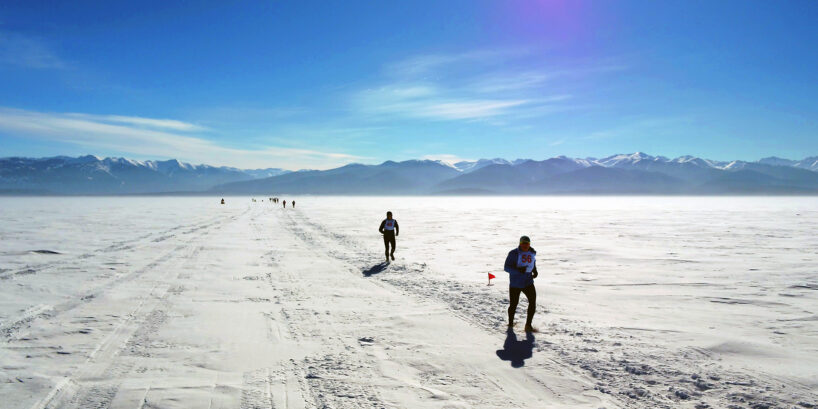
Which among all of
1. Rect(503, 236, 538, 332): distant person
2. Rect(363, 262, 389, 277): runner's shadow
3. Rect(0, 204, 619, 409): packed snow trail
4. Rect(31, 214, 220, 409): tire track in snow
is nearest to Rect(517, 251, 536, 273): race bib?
Rect(503, 236, 538, 332): distant person

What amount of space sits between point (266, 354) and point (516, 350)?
3.46 metres

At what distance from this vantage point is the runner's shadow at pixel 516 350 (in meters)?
6.20

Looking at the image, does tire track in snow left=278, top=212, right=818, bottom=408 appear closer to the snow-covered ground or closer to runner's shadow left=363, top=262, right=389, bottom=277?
the snow-covered ground

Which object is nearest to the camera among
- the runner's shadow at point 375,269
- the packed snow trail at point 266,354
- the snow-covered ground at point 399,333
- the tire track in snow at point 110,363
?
the tire track in snow at point 110,363

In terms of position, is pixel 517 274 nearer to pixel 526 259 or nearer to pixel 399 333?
pixel 526 259

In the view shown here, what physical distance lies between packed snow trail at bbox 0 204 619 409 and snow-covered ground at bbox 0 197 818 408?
0.10ft

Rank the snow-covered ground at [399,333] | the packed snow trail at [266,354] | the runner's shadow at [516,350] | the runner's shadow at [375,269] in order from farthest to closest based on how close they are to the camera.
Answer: the runner's shadow at [375,269] → the runner's shadow at [516,350] → the snow-covered ground at [399,333] → the packed snow trail at [266,354]

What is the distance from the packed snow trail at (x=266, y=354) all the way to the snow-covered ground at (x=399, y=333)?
0.10ft

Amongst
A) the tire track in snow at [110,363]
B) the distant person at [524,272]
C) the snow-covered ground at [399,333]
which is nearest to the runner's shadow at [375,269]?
the snow-covered ground at [399,333]

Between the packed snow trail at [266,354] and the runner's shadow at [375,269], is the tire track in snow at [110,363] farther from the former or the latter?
the runner's shadow at [375,269]

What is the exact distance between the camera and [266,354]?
6.30 m

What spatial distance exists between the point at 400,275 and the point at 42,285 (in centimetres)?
846

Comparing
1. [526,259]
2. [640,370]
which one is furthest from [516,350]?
[640,370]

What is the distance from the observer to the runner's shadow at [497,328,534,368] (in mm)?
6195
